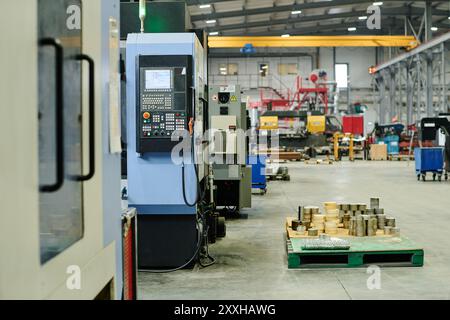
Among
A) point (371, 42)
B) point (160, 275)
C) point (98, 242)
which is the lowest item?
point (160, 275)

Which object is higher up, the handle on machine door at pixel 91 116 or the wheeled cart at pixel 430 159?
the handle on machine door at pixel 91 116

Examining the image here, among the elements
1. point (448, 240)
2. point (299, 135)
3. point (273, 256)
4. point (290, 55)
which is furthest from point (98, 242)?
point (290, 55)

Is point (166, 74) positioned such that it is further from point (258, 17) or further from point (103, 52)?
point (258, 17)

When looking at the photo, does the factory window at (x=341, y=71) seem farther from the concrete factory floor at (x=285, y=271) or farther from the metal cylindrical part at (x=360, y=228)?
the metal cylindrical part at (x=360, y=228)

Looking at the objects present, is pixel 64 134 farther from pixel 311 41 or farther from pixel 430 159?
pixel 311 41

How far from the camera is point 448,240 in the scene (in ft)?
18.7

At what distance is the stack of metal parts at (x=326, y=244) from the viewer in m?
4.55

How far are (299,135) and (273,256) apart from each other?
1507 cm

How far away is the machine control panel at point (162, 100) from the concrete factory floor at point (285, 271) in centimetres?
113

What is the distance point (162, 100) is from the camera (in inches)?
170

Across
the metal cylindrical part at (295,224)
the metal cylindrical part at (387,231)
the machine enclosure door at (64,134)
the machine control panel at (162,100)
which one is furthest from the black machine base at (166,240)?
the machine enclosure door at (64,134)

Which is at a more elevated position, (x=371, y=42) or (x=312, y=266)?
(x=371, y=42)

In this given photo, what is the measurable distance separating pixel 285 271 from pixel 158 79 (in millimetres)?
1916
